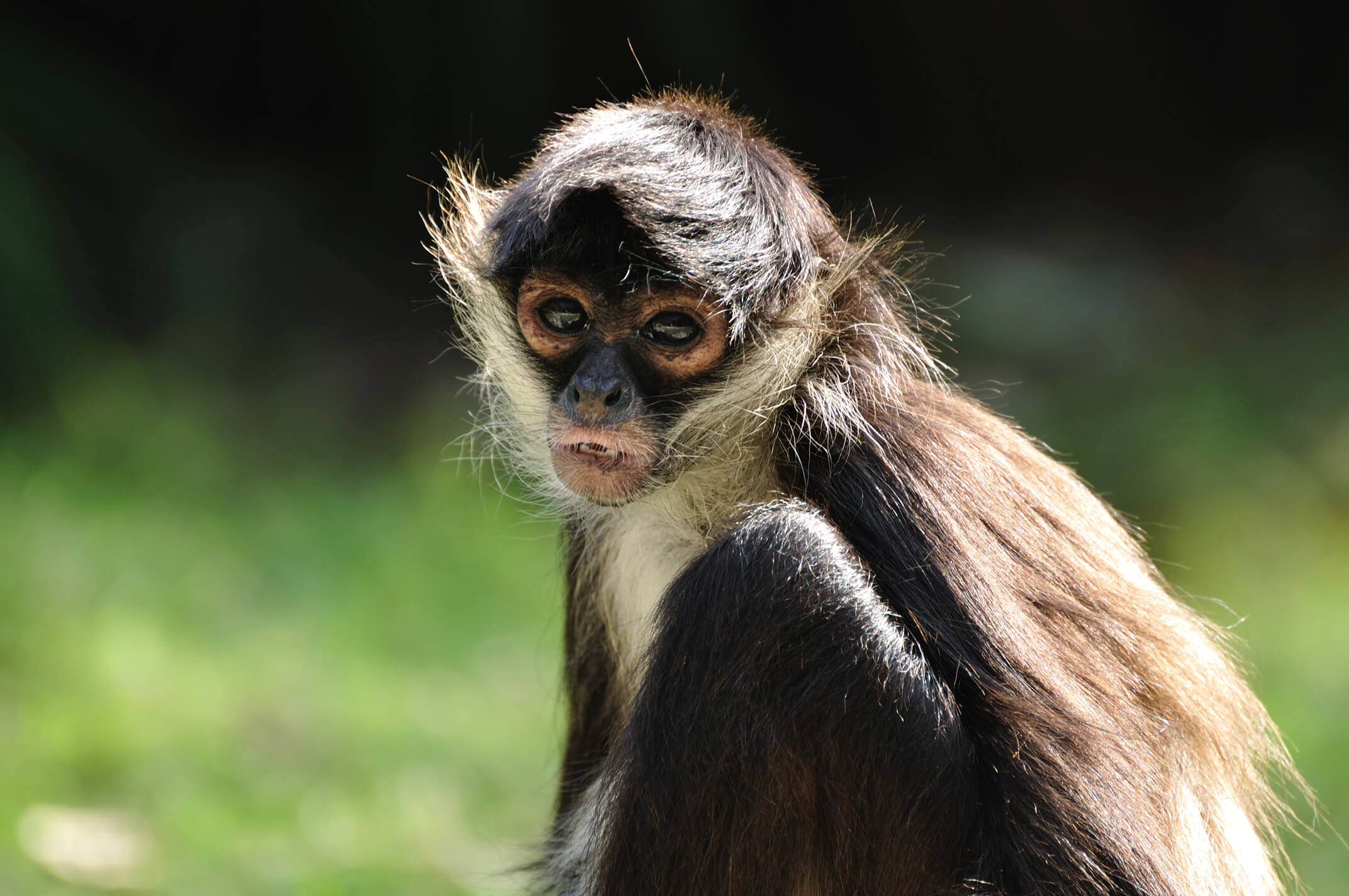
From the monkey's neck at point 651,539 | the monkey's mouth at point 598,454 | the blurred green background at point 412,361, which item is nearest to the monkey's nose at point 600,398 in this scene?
the monkey's mouth at point 598,454

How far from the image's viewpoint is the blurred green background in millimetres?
7020

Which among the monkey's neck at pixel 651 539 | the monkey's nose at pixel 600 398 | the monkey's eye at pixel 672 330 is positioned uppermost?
the monkey's eye at pixel 672 330

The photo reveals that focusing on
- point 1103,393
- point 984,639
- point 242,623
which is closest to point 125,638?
point 242,623

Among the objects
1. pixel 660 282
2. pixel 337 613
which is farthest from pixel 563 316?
pixel 337 613

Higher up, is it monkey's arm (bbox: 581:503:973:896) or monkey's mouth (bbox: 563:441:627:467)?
monkey's mouth (bbox: 563:441:627:467)

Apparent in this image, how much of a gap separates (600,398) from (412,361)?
782 cm

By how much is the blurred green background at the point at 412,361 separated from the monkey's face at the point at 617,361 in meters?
1.63

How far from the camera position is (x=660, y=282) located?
14.0 ft

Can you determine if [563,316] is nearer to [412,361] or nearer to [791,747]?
[791,747]

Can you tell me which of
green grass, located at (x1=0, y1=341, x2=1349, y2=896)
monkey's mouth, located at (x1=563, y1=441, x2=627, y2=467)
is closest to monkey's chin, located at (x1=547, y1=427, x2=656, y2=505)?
monkey's mouth, located at (x1=563, y1=441, x2=627, y2=467)

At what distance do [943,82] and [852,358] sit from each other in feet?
32.2

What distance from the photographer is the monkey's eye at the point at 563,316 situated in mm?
4488

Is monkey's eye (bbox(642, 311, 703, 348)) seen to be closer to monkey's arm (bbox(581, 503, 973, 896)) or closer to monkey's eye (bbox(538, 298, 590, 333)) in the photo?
monkey's eye (bbox(538, 298, 590, 333))

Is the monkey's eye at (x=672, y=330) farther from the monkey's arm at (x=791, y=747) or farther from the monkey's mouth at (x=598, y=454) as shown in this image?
the monkey's arm at (x=791, y=747)
